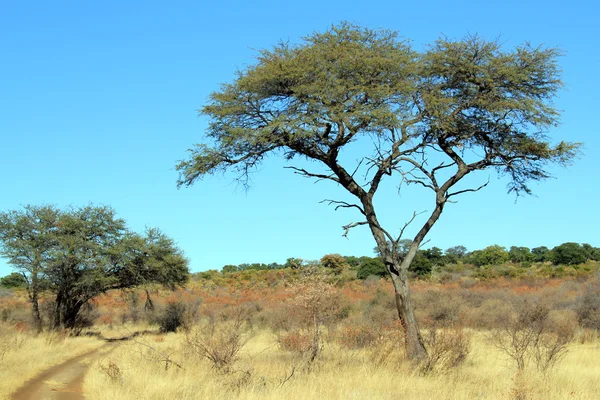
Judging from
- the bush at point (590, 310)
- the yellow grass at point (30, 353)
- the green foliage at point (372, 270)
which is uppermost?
the green foliage at point (372, 270)

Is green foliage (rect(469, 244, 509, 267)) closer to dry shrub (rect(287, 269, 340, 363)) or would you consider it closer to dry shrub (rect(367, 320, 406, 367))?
dry shrub (rect(367, 320, 406, 367))

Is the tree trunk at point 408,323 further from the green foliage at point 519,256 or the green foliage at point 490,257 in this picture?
the green foliage at point 519,256

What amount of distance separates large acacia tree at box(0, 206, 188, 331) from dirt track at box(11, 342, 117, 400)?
38.6 feet

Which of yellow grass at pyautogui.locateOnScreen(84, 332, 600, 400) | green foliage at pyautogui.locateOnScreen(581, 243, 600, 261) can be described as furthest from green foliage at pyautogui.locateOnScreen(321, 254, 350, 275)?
yellow grass at pyautogui.locateOnScreen(84, 332, 600, 400)

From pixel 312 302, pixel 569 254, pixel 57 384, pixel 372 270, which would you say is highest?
pixel 569 254

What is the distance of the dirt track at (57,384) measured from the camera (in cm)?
1220

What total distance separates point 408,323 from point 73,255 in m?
20.5

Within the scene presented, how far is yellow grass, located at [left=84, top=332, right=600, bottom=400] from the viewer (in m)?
10.4

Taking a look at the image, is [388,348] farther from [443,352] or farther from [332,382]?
[332,382]

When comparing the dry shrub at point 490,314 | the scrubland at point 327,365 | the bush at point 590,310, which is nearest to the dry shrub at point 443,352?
the scrubland at point 327,365

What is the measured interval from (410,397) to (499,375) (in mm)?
4295

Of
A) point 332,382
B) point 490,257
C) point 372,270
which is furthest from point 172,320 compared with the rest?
point 490,257

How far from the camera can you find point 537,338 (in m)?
14.0

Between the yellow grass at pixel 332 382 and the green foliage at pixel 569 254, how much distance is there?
184 ft
